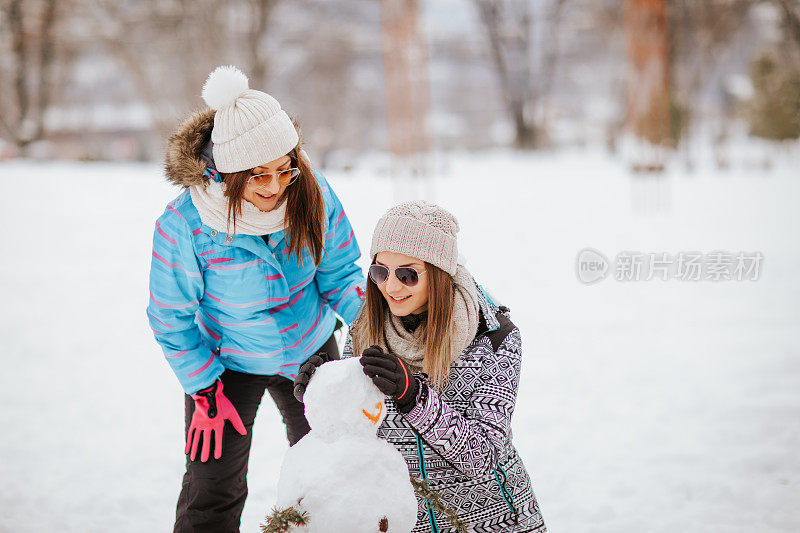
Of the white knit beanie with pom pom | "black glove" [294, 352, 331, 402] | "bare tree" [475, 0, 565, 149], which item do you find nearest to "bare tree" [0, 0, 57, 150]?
"bare tree" [475, 0, 565, 149]

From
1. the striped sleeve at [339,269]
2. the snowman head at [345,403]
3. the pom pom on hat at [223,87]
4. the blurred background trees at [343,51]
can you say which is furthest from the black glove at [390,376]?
the blurred background trees at [343,51]

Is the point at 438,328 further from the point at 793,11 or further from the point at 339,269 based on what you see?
the point at 793,11

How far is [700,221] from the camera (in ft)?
29.2

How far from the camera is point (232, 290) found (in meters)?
2.04

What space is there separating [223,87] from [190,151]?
0.71 ft

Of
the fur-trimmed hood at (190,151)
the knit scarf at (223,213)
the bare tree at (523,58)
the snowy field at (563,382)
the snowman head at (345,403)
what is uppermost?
the bare tree at (523,58)

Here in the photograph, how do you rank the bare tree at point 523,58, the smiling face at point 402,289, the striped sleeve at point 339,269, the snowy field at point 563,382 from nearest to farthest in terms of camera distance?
the smiling face at point 402,289, the striped sleeve at point 339,269, the snowy field at point 563,382, the bare tree at point 523,58

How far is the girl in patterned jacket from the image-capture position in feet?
5.71

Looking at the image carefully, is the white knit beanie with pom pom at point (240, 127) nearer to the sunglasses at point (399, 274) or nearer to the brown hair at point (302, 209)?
the brown hair at point (302, 209)

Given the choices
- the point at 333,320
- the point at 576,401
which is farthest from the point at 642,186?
the point at 333,320

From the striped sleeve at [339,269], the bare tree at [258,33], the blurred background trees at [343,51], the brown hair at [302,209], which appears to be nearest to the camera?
the brown hair at [302,209]

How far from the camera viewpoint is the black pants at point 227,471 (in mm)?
2094

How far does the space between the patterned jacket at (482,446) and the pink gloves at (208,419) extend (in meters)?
0.54

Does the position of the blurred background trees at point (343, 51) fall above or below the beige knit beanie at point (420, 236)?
above
